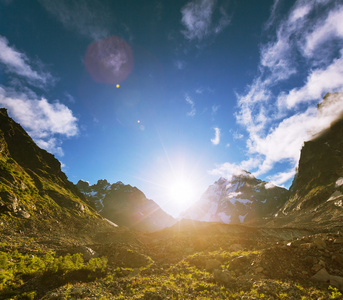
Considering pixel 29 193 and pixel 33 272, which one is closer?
pixel 33 272

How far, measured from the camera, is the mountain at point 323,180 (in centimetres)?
13312

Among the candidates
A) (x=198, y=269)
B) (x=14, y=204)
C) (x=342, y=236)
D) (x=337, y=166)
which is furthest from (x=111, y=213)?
(x=337, y=166)

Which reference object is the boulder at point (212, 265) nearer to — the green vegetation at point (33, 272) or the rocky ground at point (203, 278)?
the rocky ground at point (203, 278)

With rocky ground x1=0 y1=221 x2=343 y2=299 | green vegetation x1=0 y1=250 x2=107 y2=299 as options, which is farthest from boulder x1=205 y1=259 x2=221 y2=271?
green vegetation x1=0 y1=250 x2=107 y2=299

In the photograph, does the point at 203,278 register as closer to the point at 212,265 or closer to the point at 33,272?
the point at 212,265

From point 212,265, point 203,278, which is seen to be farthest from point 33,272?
point 212,265

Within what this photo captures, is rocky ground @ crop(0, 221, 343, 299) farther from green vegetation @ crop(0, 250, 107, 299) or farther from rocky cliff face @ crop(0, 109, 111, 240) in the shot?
rocky cliff face @ crop(0, 109, 111, 240)

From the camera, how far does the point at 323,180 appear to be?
168 metres

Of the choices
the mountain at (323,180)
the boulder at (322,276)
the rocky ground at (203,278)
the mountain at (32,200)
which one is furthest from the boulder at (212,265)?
the mountain at (323,180)

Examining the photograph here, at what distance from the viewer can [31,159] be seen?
98.6 meters

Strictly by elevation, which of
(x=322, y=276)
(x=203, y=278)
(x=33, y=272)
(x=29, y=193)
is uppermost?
(x=29, y=193)

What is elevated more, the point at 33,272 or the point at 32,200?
the point at 32,200

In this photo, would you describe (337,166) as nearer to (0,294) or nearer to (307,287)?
(307,287)

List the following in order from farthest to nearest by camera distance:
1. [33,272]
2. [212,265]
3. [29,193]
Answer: [29,193]
[212,265]
[33,272]
